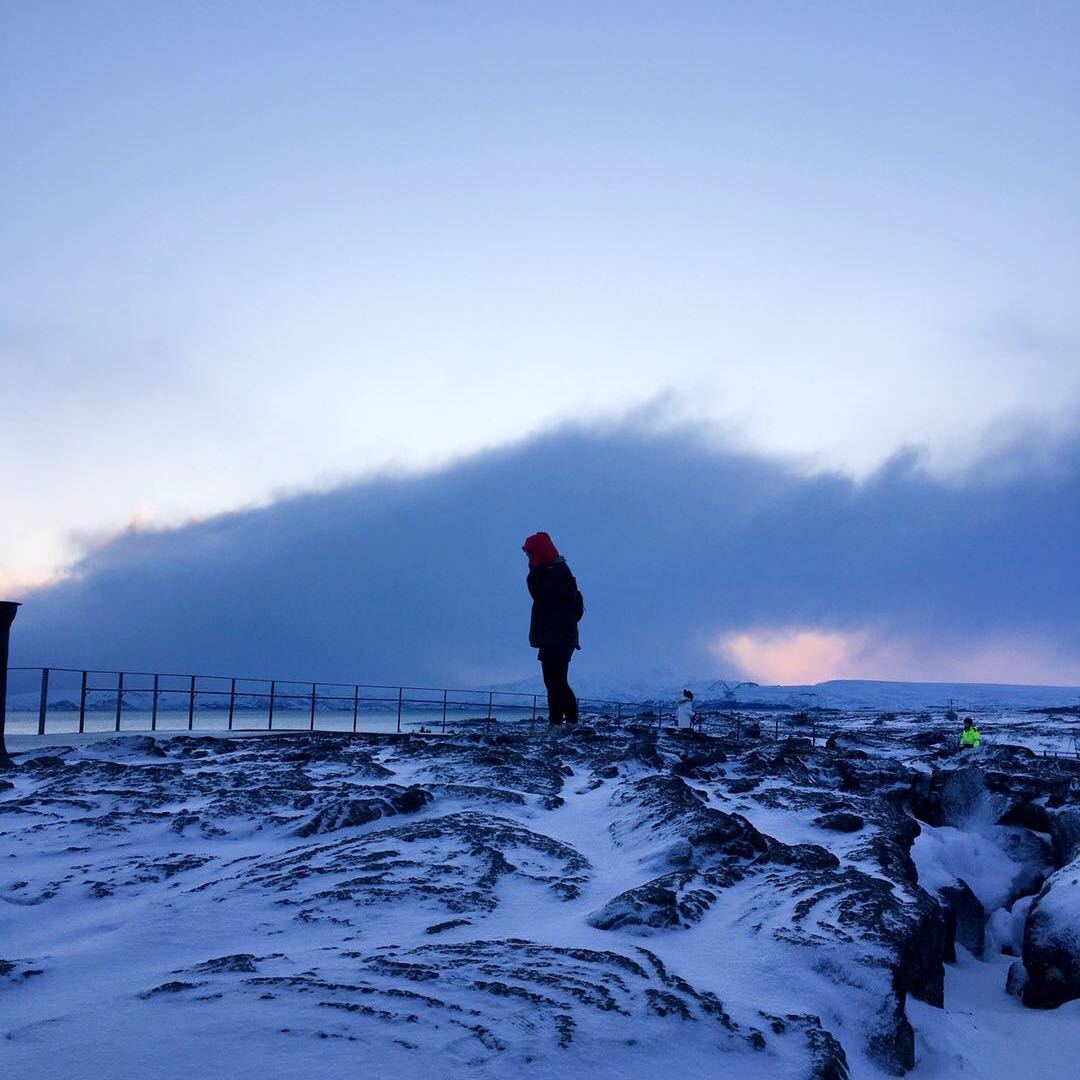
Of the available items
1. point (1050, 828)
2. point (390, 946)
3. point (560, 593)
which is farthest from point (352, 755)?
point (1050, 828)

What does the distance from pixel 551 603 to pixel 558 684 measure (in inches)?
49.1

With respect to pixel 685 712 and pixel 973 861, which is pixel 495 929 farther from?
pixel 685 712

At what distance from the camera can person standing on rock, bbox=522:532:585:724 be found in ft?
34.2

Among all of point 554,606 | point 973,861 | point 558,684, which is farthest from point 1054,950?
point 558,684

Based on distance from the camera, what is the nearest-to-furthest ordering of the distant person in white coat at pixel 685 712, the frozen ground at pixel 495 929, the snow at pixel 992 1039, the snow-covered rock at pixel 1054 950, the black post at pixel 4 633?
the frozen ground at pixel 495 929 → the snow at pixel 992 1039 → the snow-covered rock at pixel 1054 950 → the black post at pixel 4 633 → the distant person in white coat at pixel 685 712

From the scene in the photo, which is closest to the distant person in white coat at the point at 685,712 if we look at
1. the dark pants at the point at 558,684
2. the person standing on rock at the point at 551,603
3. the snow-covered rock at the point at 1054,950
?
the dark pants at the point at 558,684

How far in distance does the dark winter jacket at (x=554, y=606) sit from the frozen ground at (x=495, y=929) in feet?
10.2

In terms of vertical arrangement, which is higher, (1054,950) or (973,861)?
(1054,950)

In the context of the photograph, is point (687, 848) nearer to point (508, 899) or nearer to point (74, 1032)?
point (508, 899)

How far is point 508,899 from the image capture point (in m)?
3.99

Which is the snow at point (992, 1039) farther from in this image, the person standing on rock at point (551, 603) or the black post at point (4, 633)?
the black post at point (4, 633)

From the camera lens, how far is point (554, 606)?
412 inches

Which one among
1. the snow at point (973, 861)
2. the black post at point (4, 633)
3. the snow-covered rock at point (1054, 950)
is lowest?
the snow at point (973, 861)

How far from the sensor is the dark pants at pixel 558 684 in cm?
1059
